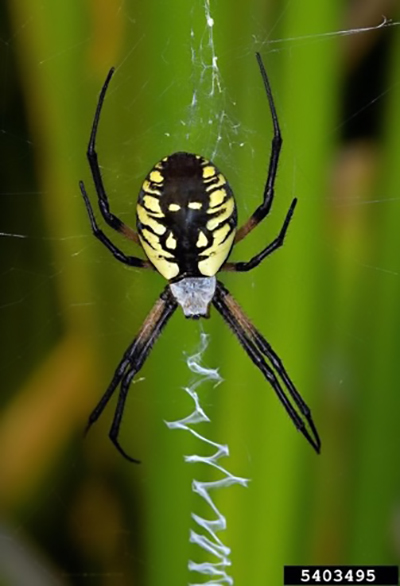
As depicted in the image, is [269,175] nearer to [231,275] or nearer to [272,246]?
[272,246]

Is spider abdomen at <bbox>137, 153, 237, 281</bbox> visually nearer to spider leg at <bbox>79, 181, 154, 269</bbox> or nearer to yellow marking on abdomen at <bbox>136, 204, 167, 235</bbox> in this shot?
yellow marking on abdomen at <bbox>136, 204, 167, 235</bbox>

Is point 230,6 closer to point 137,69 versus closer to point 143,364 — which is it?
point 137,69

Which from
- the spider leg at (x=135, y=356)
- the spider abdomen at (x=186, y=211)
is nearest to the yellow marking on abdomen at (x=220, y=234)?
the spider abdomen at (x=186, y=211)

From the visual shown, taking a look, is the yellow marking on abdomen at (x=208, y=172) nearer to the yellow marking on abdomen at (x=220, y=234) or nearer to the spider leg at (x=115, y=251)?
the yellow marking on abdomen at (x=220, y=234)

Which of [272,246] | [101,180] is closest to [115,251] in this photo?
[101,180]

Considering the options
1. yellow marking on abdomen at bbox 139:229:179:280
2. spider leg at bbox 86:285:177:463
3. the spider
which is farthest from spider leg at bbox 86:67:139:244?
spider leg at bbox 86:285:177:463

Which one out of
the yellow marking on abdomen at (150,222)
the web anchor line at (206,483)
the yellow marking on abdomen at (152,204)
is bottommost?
the web anchor line at (206,483)
